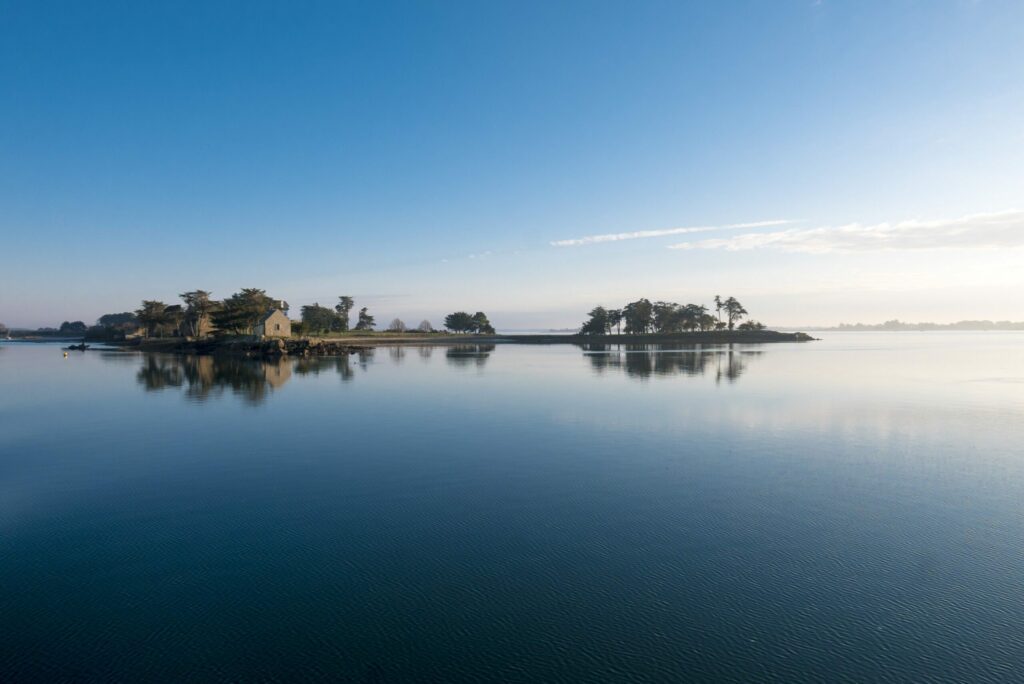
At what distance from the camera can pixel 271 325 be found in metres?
87.4

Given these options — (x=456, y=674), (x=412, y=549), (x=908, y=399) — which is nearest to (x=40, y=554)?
(x=412, y=549)

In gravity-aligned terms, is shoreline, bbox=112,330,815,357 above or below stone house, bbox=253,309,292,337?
below

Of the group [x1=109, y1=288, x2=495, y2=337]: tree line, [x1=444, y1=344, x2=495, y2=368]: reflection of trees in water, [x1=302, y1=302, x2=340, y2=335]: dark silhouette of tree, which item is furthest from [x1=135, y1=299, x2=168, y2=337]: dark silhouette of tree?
[x1=444, y1=344, x2=495, y2=368]: reflection of trees in water

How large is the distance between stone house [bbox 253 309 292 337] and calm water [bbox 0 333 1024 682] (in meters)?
68.4

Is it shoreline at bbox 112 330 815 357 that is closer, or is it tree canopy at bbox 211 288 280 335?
shoreline at bbox 112 330 815 357

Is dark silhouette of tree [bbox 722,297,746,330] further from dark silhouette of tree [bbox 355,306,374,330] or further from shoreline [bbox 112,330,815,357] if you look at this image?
dark silhouette of tree [bbox 355,306,374,330]

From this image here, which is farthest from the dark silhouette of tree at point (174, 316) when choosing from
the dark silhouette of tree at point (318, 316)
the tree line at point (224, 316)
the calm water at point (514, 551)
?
the calm water at point (514, 551)

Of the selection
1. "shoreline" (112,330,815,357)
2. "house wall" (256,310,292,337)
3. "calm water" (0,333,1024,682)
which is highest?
"house wall" (256,310,292,337)

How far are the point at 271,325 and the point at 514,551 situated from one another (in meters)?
88.9

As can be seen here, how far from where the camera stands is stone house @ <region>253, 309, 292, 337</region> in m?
86.4

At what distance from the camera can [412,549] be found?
935cm

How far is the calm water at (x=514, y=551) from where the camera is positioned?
248 inches

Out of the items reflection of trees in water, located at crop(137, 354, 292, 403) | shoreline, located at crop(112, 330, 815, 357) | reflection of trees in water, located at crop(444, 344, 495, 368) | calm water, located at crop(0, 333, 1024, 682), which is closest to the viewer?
calm water, located at crop(0, 333, 1024, 682)

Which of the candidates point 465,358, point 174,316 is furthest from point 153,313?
point 465,358
